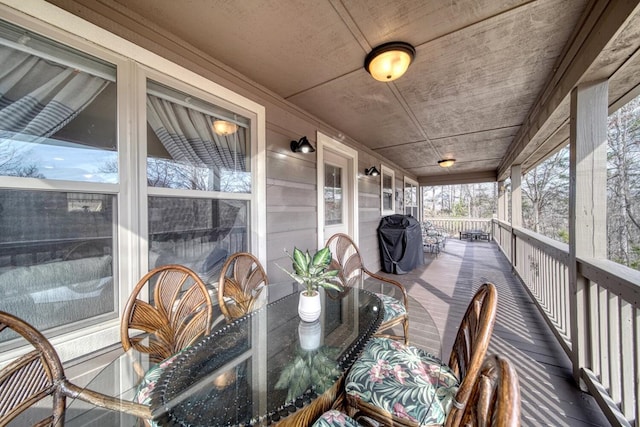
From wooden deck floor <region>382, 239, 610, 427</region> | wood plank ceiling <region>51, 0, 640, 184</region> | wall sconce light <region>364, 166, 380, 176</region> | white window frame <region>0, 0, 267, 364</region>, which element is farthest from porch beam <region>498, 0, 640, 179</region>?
white window frame <region>0, 0, 267, 364</region>

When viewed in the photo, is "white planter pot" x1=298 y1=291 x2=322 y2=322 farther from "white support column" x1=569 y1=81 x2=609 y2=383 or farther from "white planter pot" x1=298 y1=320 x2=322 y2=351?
"white support column" x1=569 y1=81 x2=609 y2=383

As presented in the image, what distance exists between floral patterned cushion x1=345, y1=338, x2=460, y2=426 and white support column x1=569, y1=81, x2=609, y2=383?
4.68 feet

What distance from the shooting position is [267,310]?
161cm

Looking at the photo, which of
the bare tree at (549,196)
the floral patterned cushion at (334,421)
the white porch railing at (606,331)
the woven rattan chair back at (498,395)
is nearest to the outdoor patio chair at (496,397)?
the woven rattan chair back at (498,395)

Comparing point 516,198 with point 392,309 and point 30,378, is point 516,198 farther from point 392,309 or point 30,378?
point 30,378

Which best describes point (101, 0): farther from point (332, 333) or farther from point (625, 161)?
point (625, 161)

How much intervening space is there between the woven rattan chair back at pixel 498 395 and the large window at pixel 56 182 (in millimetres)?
1745

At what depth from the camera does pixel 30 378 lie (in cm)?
87

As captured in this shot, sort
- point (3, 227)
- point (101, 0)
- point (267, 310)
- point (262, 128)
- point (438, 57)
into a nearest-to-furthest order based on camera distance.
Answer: point (3, 227), point (101, 0), point (267, 310), point (438, 57), point (262, 128)

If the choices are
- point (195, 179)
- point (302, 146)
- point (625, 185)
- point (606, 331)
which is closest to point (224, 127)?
point (195, 179)

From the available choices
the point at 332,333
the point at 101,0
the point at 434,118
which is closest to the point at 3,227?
the point at 101,0

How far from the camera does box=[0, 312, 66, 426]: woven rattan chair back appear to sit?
31.9 inches

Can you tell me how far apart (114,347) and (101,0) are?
6.27 ft

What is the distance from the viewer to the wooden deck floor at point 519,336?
1.57 m
